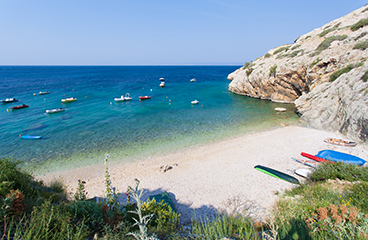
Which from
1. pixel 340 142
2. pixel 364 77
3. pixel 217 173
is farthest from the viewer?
pixel 364 77

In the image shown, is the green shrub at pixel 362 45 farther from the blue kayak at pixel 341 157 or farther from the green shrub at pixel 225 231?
the green shrub at pixel 225 231

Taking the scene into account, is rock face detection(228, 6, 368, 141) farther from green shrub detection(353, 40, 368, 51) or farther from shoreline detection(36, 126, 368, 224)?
shoreline detection(36, 126, 368, 224)

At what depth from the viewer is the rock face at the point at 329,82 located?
16.7 metres

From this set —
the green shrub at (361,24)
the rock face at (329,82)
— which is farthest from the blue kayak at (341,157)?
the green shrub at (361,24)

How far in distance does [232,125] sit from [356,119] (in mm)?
12009

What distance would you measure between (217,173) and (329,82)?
833 inches

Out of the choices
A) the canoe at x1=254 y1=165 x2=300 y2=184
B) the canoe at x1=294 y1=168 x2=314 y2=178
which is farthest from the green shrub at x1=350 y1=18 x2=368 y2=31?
the canoe at x1=254 y1=165 x2=300 y2=184

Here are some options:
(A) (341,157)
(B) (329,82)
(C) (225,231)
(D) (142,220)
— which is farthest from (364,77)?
(D) (142,220)

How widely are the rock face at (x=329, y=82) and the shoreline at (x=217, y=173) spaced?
7.47 ft

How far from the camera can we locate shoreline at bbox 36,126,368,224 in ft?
32.6

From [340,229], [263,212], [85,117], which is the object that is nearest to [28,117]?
[85,117]

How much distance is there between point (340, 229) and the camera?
5168 millimetres

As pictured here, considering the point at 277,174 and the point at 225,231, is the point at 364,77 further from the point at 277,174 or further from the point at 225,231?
the point at 225,231

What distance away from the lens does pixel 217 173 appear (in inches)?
517
